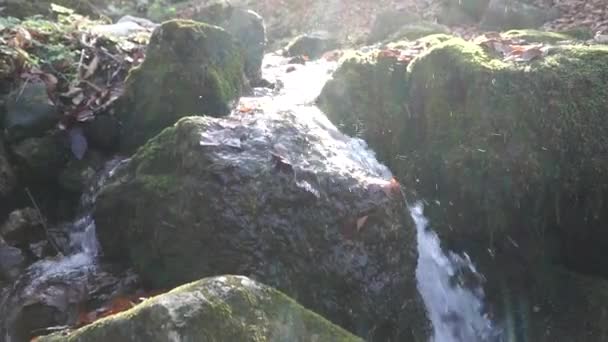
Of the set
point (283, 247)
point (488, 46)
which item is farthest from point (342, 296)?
point (488, 46)

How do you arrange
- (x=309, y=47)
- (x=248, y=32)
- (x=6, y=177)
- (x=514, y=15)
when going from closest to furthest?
1. (x=6, y=177)
2. (x=248, y=32)
3. (x=309, y=47)
4. (x=514, y=15)

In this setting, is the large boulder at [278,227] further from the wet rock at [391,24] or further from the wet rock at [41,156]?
the wet rock at [391,24]

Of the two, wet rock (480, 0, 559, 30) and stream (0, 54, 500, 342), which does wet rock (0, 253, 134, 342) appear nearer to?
stream (0, 54, 500, 342)

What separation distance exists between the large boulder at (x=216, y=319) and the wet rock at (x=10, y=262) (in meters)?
2.20

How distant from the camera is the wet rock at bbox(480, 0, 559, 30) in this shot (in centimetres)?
1021

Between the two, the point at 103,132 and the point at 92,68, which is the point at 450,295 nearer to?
the point at 103,132

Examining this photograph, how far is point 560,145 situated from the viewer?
420 centimetres

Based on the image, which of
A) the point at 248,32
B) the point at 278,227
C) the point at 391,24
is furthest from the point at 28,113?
the point at 391,24

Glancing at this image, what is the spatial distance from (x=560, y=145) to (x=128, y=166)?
9.49 ft

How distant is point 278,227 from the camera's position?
3.68 metres

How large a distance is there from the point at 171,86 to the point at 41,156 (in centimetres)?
117

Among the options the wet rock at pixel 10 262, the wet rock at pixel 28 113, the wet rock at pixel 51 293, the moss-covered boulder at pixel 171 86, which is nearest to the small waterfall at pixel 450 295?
the wet rock at pixel 51 293

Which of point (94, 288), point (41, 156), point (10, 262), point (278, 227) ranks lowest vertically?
point (10, 262)

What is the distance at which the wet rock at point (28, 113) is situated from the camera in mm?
5035
